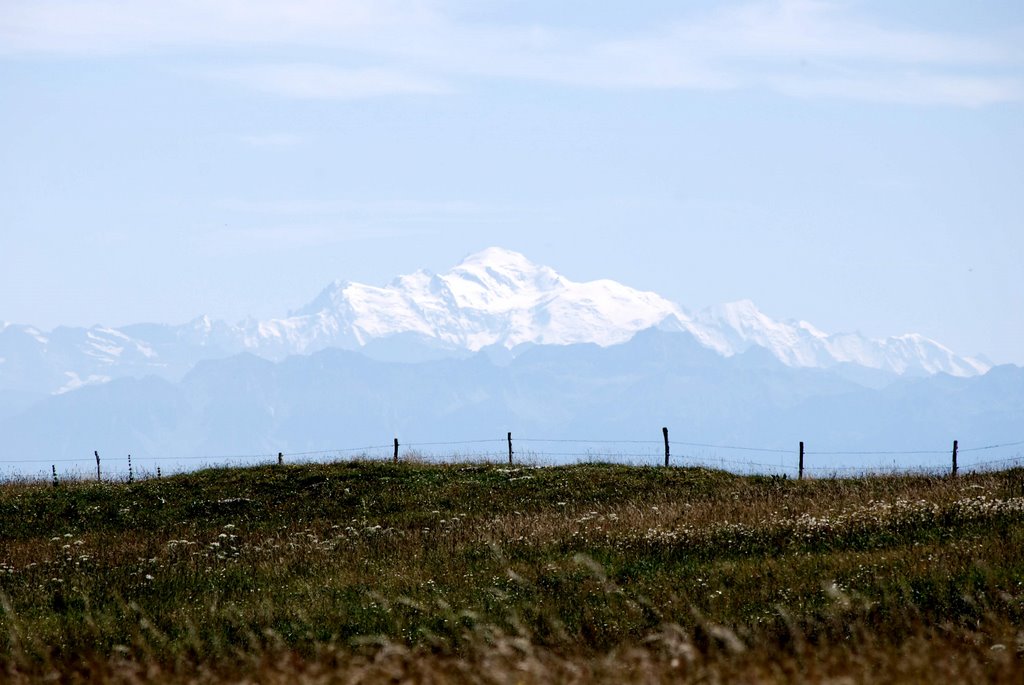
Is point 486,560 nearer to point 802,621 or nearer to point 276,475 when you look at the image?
point 802,621

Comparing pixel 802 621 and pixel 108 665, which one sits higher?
pixel 108 665

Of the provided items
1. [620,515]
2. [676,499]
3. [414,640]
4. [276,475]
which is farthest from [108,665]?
[276,475]

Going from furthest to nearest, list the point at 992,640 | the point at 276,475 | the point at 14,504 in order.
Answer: the point at 276,475
the point at 14,504
the point at 992,640

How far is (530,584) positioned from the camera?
73.2 feet

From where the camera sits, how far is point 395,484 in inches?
1772

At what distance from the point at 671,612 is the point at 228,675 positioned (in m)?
9.74

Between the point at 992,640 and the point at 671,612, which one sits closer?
the point at 992,640

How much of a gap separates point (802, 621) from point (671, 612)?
226 centimetres

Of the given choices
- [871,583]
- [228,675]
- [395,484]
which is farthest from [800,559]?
[395,484]

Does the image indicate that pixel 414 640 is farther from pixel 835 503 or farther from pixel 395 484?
pixel 395 484

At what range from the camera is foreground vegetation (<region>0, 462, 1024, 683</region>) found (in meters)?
11.2

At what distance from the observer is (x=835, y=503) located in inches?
1208

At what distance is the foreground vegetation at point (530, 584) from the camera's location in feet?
36.9

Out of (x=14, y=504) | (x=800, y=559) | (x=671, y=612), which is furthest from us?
(x=14, y=504)
